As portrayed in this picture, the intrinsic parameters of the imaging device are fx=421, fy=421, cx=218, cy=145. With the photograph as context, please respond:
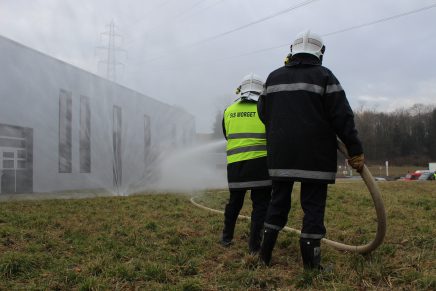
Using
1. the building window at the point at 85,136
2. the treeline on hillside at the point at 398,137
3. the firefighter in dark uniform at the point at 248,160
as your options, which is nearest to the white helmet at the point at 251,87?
the firefighter in dark uniform at the point at 248,160

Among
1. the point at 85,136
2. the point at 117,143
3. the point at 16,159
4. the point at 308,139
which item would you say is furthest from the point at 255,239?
the point at 117,143

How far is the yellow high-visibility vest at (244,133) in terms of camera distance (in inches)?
170

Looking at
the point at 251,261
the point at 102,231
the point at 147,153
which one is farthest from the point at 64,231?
the point at 147,153

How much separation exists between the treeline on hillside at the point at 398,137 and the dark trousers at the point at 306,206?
80447 mm

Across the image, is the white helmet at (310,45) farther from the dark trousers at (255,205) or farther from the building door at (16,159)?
the building door at (16,159)

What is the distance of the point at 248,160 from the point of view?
170 inches

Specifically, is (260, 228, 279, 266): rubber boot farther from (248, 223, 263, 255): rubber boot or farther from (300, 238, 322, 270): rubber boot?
(248, 223, 263, 255): rubber boot

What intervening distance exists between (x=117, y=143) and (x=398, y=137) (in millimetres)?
76794

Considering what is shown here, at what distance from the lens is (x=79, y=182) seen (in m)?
15.7

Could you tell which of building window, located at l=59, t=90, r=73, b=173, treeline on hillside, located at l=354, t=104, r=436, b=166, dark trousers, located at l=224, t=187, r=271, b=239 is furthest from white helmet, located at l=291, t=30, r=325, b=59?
treeline on hillside, located at l=354, t=104, r=436, b=166

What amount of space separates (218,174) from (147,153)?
12.9 feet

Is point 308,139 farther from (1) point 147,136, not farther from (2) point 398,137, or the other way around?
(2) point 398,137

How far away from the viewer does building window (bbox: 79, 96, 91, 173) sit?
15.9m

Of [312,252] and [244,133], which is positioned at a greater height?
[244,133]
